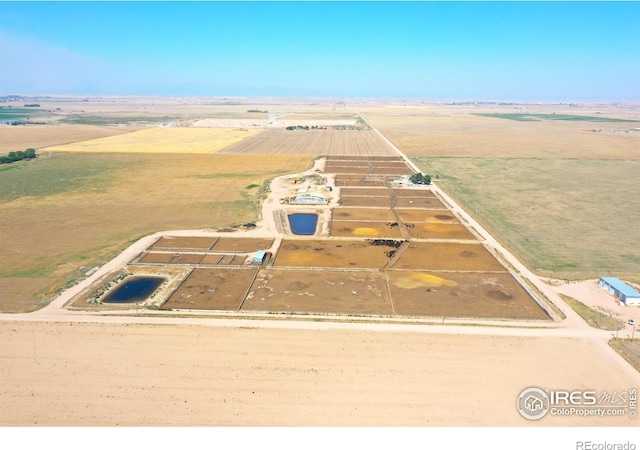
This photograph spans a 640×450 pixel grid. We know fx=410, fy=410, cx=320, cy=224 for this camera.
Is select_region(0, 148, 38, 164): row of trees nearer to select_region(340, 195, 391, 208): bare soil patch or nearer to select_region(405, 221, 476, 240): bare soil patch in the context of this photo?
select_region(340, 195, 391, 208): bare soil patch

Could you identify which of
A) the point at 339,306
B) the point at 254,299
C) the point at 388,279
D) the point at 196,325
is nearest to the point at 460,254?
the point at 388,279

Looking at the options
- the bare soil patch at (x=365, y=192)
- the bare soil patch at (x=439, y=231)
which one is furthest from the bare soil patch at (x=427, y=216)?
the bare soil patch at (x=365, y=192)

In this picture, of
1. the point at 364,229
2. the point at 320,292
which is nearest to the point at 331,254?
the point at 320,292

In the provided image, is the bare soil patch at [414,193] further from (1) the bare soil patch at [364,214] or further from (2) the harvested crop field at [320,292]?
(2) the harvested crop field at [320,292]

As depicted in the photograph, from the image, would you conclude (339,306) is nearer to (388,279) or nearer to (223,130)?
(388,279)

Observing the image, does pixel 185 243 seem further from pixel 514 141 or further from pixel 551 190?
pixel 514 141

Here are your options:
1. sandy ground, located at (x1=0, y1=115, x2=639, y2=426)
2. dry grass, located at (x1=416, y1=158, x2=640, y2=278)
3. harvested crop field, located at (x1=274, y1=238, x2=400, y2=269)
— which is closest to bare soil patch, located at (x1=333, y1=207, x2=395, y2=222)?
harvested crop field, located at (x1=274, y1=238, x2=400, y2=269)
